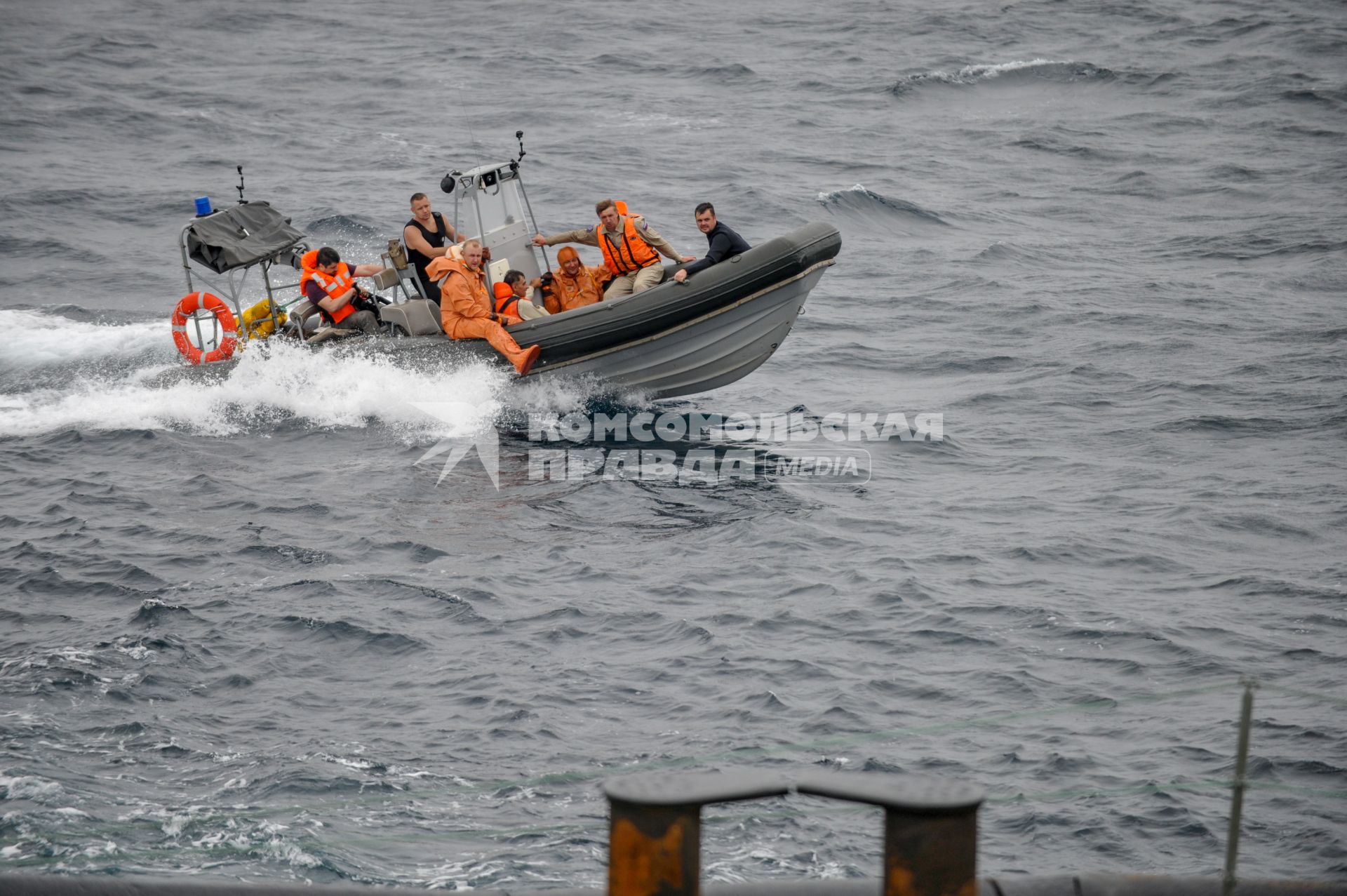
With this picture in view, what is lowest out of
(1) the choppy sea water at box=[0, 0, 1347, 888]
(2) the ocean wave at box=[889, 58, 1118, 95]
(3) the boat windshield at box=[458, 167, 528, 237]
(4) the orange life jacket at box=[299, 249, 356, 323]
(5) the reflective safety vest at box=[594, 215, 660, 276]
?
(1) the choppy sea water at box=[0, 0, 1347, 888]

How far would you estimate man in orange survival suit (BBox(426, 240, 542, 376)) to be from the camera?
11078mm

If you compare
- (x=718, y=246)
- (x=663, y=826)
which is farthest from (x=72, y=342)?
(x=663, y=826)

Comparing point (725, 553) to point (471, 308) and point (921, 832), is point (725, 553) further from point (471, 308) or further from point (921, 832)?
point (921, 832)

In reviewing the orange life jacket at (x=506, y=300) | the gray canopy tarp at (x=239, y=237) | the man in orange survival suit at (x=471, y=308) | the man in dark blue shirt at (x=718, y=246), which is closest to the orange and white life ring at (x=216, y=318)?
the gray canopy tarp at (x=239, y=237)

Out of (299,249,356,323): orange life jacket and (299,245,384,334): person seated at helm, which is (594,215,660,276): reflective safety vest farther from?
(299,249,356,323): orange life jacket

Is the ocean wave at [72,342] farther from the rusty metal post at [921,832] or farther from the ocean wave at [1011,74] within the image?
the ocean wave at [1011,74]

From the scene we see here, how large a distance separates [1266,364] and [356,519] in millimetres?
8443

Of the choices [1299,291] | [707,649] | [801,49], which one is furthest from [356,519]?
[801,49]

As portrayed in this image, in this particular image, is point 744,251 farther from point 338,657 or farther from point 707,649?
point 338,657

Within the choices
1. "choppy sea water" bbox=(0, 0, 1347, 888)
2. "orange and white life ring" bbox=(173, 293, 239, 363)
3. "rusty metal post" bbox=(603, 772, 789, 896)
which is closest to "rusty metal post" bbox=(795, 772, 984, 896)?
"rusty metal post" bbox=(603, 772, 789, 896)

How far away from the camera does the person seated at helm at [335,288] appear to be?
11.5 meters

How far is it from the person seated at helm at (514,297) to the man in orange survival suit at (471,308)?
66mm

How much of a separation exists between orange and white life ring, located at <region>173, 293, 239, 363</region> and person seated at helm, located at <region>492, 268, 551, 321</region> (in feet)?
7.88

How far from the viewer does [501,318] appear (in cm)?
1128
